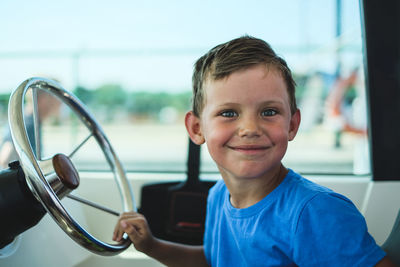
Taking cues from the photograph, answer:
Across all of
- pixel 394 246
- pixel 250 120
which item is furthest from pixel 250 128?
pixel 394 246

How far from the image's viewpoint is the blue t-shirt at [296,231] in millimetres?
534

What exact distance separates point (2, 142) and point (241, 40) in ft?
4.44

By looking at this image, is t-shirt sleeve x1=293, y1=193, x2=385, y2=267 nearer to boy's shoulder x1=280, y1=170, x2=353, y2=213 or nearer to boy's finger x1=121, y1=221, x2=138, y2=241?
boy's shoulder x1=280, y1=170, x2=353, y2=213

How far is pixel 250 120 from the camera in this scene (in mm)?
629

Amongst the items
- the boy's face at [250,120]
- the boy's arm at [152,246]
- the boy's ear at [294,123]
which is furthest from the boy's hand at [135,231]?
the boy's ear at [294,123]

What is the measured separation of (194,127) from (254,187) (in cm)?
20

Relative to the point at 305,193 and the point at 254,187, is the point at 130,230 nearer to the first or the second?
the point at 254,187

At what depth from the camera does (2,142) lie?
5.33 ft

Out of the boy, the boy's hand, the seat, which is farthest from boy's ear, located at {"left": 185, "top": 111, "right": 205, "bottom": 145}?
the seat

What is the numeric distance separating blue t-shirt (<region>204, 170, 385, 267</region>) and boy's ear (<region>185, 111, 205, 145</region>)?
155 mm

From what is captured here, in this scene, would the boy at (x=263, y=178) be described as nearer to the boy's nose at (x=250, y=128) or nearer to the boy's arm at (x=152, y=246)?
the boy's nose at (x=250, y=128)

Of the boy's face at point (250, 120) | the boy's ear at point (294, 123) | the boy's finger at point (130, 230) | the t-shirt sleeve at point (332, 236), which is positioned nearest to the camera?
the t-shirt sleeve at point (332, 236)

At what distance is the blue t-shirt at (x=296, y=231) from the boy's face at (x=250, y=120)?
69mm

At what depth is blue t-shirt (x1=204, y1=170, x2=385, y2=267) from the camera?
53 centimetres
